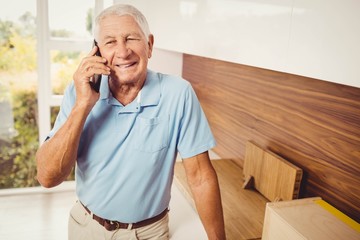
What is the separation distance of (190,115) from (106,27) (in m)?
0.38

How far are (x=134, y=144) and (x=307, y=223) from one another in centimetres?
56

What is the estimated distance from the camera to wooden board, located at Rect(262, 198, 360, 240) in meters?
0.82

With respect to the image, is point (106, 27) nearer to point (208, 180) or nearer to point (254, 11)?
point (254, 11)

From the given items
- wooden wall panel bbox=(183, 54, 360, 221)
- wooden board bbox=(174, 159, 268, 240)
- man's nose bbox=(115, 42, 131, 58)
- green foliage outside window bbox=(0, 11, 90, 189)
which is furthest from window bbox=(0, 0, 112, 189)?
man's nose bbox=(115, 42, 131, 58)

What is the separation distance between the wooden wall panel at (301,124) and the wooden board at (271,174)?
0.06 m

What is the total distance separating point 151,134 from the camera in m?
0.98

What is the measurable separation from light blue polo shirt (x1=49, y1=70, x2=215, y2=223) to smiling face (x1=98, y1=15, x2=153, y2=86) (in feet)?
0.25

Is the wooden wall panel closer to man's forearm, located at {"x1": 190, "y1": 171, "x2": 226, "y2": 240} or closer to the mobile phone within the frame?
man's forearm, located at {"x1": 190, "y1": 171, "x2": 226, "y2": 240}

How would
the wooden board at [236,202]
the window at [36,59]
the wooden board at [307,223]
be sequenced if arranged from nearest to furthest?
the wooden board at [307,223] → the wooden board at [236,202] → the window at [36,59]

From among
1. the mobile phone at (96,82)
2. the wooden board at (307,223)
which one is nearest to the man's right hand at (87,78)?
the mobile phone at (96,82)

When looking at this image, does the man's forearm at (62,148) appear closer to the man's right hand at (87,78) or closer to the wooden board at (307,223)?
the man's right hand at (87,78)

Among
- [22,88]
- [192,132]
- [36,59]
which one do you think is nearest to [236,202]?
[192,132]

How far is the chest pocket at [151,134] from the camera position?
97 centimetres

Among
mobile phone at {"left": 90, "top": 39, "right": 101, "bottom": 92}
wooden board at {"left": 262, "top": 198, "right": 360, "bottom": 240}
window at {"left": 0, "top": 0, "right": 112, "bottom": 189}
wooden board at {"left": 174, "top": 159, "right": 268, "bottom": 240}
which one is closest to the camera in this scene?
wooden board at {"left": 262, "top": 198, "right": 360, "bottom": 240}
